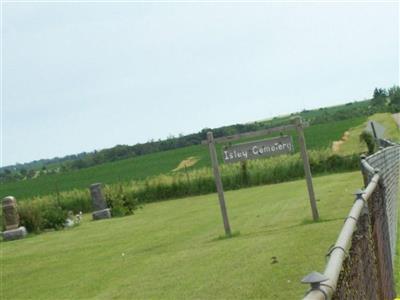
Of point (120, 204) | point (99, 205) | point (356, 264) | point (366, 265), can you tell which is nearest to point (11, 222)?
point (99, 205)

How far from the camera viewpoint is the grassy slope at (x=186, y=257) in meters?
9.70

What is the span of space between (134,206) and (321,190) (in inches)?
320

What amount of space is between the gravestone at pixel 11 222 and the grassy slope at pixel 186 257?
2081mm

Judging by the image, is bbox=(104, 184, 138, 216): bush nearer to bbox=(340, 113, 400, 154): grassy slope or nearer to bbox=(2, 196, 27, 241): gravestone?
bbox=(2, 196, 27, 241): gravestone

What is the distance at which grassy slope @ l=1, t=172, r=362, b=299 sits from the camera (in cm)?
970

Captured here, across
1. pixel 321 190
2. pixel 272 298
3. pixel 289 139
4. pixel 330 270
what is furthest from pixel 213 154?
pixel 330 270

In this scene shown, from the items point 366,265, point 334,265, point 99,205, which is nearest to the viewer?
point 334,265

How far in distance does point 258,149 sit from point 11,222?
12.2m

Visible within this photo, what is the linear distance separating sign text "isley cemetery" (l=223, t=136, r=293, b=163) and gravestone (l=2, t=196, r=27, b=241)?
11.1 m

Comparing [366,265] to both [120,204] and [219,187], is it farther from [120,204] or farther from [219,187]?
[120,204]

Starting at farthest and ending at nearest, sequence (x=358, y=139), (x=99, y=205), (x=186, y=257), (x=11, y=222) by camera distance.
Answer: (x=358, y=139) → (x=99, y=205) → (x=11, y=222) → (x=186, y=257)

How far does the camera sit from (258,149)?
14742 mm

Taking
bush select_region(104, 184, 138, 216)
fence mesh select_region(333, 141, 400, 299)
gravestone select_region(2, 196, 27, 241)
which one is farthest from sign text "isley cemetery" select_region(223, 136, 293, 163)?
bush select_region(104, 184, 138, 216)

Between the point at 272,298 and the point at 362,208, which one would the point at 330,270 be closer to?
the point at 362,208
